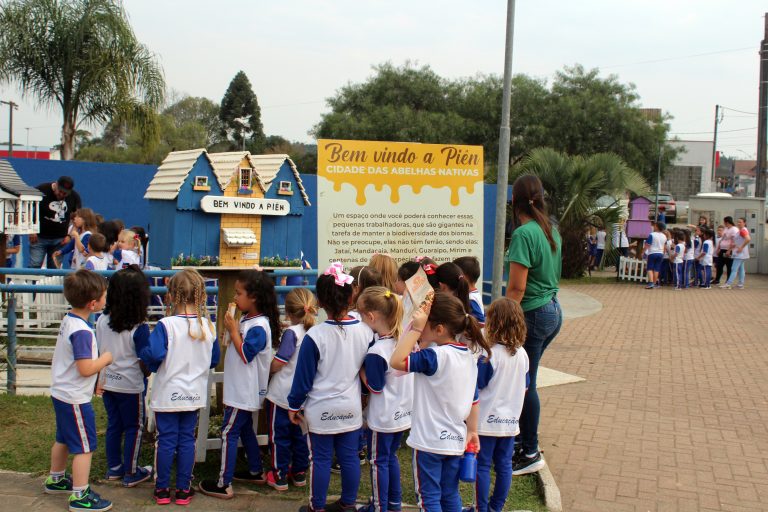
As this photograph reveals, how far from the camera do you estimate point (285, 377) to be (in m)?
4.57

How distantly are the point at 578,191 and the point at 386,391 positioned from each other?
1560cm

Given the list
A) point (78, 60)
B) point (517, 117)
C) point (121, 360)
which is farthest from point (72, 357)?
point (517, 117)

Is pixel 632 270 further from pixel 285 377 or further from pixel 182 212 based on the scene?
pixel 285 377

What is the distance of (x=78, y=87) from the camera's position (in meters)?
15.4

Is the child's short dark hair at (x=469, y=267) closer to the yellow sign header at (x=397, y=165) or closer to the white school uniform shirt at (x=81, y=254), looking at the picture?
the yellow sign header at (x=397, y=165)

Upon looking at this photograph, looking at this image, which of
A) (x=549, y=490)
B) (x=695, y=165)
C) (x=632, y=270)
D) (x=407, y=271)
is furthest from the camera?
(x=695, y=165)

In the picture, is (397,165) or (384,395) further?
(397,165)

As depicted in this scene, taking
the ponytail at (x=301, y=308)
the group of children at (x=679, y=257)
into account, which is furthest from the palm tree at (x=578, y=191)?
the ponytail at (x=301, y=308)

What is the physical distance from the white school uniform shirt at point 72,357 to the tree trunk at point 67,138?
12854 mm

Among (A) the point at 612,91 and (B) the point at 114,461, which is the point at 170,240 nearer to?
(B) the point at 114,461

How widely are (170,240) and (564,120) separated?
27702 millimetres

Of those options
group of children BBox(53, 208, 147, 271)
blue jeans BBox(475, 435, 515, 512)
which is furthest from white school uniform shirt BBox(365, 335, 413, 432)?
group of children BBox(53, 208, 147, 271)

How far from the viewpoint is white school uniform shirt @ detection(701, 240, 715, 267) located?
1800cm

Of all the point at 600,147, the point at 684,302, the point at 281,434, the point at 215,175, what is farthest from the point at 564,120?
the point at 281,434
